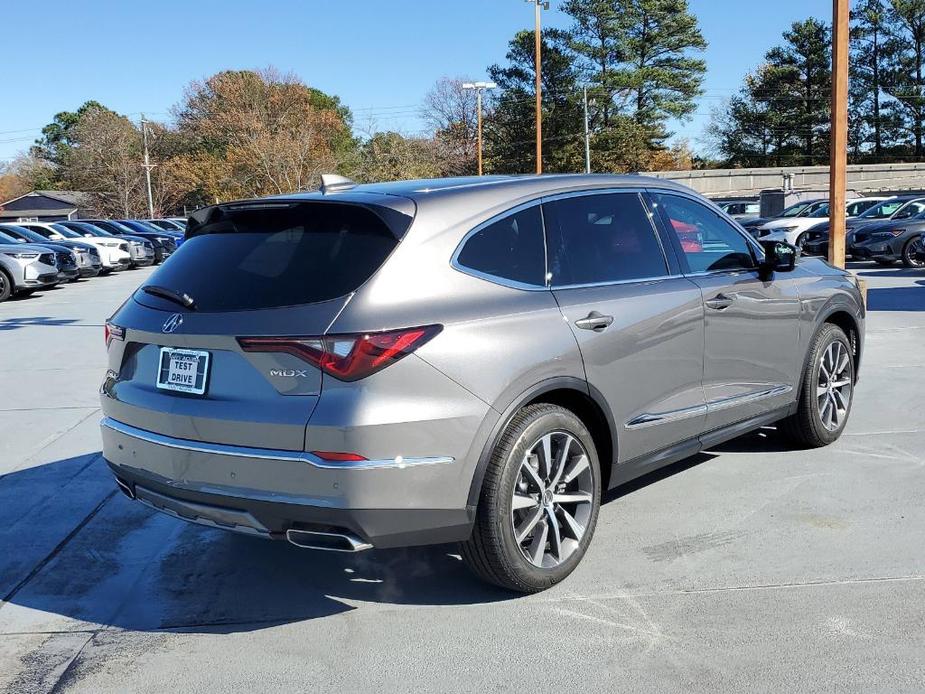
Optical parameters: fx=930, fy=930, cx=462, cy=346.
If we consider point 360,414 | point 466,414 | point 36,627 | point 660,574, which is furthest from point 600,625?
point 36,627

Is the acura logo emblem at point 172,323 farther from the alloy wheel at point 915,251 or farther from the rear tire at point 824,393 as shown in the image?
the alloy wheel at point 915,251

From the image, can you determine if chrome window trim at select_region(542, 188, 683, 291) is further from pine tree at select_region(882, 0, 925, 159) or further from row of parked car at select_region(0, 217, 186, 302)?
pine tree at select_region(882, 0, 925, 159)

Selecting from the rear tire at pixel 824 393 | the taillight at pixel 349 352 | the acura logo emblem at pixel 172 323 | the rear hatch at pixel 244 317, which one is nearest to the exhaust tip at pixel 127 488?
the rear hatch at pixel 244 317

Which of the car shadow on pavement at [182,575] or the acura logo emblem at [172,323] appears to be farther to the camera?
the car shadow on pavement at [182,575]

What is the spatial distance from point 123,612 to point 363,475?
56.1 inches

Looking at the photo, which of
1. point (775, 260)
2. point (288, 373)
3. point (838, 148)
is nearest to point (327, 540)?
point (288, 373)

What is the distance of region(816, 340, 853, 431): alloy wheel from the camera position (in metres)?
5.86

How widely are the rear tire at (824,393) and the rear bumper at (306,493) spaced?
2993 millimetres

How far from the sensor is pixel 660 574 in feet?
13.5

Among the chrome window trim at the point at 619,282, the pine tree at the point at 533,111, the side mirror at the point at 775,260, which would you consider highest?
the pine tree at the point at 533,111

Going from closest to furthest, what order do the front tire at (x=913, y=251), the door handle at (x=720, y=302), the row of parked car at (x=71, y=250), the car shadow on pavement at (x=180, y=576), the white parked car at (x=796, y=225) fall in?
1. the car shadow on pavement at (x=180, y=576)
2. the door handle at (x=720, y=302)
3. the row of parked car at (x=71, y=250)
4. the front tire at (x=913, y=251)
5. the white parked car at (x=796, y=225)

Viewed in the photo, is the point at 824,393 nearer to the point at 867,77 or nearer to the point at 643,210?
the point at 643,210

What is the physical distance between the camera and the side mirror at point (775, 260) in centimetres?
527

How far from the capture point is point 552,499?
391cm
